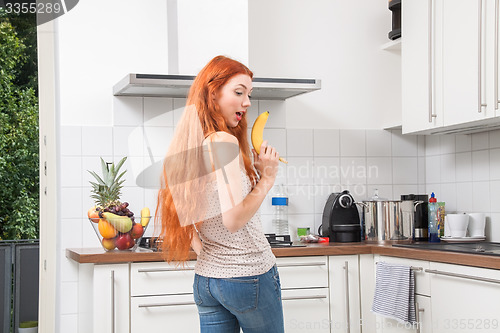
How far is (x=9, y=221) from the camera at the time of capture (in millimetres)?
6281

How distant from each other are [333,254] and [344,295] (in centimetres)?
21

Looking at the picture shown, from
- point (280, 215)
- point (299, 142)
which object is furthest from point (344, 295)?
point (299, 142)

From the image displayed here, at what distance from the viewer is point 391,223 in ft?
11.2

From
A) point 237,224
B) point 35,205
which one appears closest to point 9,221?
point 35,205

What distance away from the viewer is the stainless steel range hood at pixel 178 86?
121 inches

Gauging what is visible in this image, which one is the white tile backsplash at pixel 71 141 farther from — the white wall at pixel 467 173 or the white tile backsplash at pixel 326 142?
the white wall at pixel 467 173

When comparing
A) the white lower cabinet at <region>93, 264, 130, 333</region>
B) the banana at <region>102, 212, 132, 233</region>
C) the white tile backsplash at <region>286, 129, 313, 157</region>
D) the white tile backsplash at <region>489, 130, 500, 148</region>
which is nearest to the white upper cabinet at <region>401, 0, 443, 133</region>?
the white tile backsplash at <region>489, 130, 500, 148</region>

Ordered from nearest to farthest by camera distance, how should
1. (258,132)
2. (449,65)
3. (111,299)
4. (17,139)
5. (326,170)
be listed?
(258,132) → (111,299) → (449,65) → (326,170) → (17,139)

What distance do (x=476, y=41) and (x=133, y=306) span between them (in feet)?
6.27

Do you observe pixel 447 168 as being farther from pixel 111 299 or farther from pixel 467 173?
pixel 111 299

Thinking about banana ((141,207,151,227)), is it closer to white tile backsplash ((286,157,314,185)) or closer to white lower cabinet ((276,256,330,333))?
white lower cabinet ((276,256,330,333))

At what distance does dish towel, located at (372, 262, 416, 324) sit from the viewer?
2.86 m

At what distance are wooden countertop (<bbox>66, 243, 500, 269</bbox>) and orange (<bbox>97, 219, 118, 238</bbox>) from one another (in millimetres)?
82

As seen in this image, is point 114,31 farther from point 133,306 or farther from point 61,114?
point 133,306
